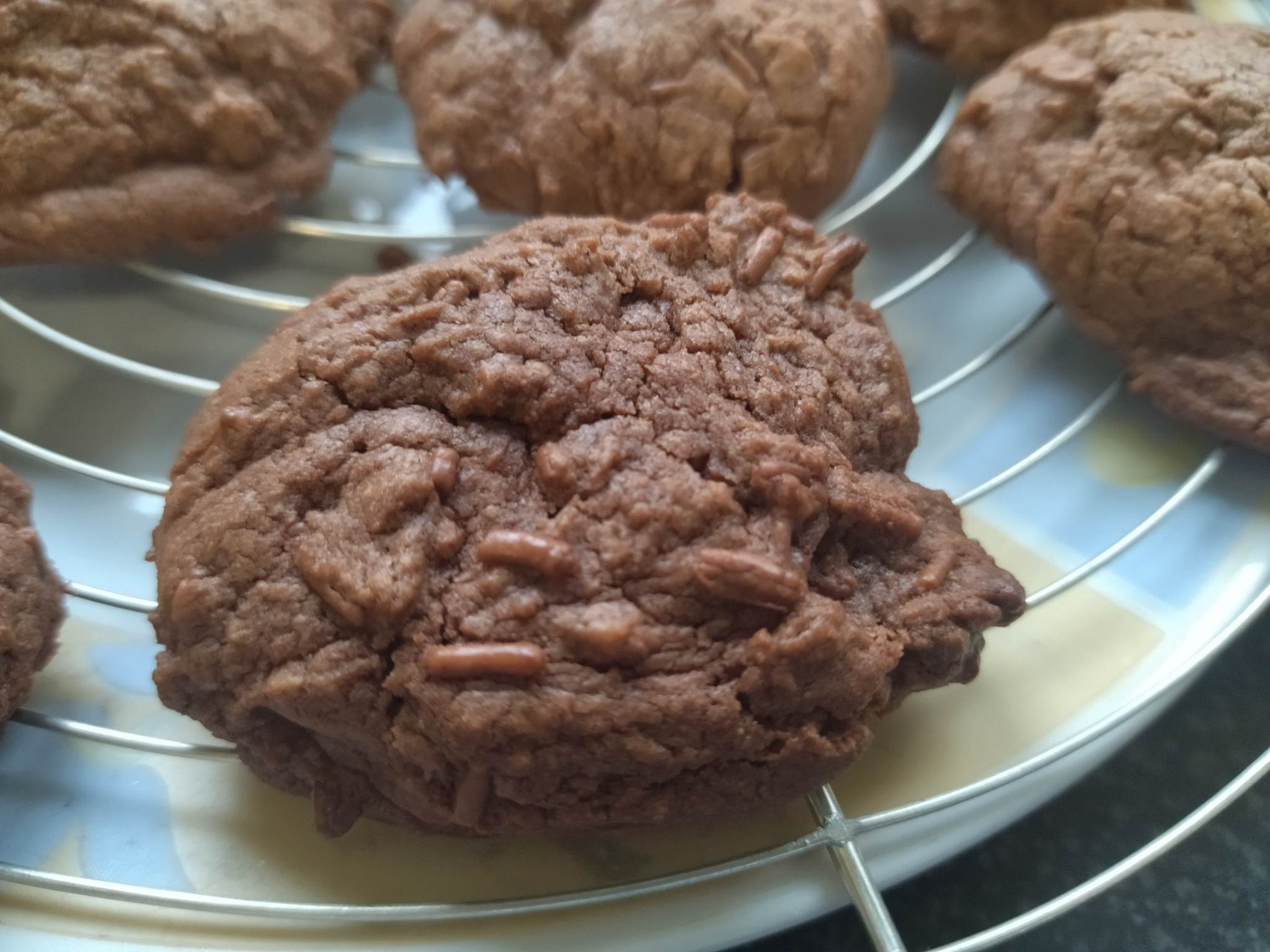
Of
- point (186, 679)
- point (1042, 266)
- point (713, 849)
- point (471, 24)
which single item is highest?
point (471, 24)

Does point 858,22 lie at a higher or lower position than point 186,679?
higher

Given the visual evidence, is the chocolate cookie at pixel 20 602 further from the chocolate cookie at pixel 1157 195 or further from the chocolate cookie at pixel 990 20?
the chocolate cookie at pixel 990 20

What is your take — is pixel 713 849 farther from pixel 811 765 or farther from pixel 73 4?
pixel 73 4

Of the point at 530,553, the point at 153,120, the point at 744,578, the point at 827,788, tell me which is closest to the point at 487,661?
the point at 530,553

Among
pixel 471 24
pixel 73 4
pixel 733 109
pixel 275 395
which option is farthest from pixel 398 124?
pixel 275 395

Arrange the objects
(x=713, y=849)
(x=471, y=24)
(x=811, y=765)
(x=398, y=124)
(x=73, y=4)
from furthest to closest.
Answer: (x=398, y=124)
(x=471, y=24)
(x=73, y=4)
(x=713, y=849)
(x=811, y=765)

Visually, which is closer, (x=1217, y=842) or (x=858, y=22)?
Answer: (x=1217, y=842)

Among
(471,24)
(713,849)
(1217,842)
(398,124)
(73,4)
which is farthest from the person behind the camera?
(398,124)
